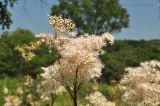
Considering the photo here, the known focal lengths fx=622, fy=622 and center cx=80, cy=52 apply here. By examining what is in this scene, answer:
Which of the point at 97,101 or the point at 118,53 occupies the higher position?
the point at 118,53

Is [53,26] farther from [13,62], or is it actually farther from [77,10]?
[77,10]

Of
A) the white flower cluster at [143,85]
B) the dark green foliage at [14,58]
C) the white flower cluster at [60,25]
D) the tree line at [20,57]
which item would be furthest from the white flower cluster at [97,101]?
the dark green foliage at [14,58]

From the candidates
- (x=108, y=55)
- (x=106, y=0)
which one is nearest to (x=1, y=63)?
(x=106, y=0)

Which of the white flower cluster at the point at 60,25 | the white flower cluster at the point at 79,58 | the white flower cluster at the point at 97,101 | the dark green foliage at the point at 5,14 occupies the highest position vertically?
the dark green foliage at the point at 5,14

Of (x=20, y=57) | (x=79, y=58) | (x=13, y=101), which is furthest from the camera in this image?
(x=20, y=57)

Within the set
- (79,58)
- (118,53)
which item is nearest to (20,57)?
(118,53)

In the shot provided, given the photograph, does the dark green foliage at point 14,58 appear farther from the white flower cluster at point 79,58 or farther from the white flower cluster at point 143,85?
the white flower cluster at point 79,58

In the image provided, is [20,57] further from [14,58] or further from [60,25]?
[60,25]
